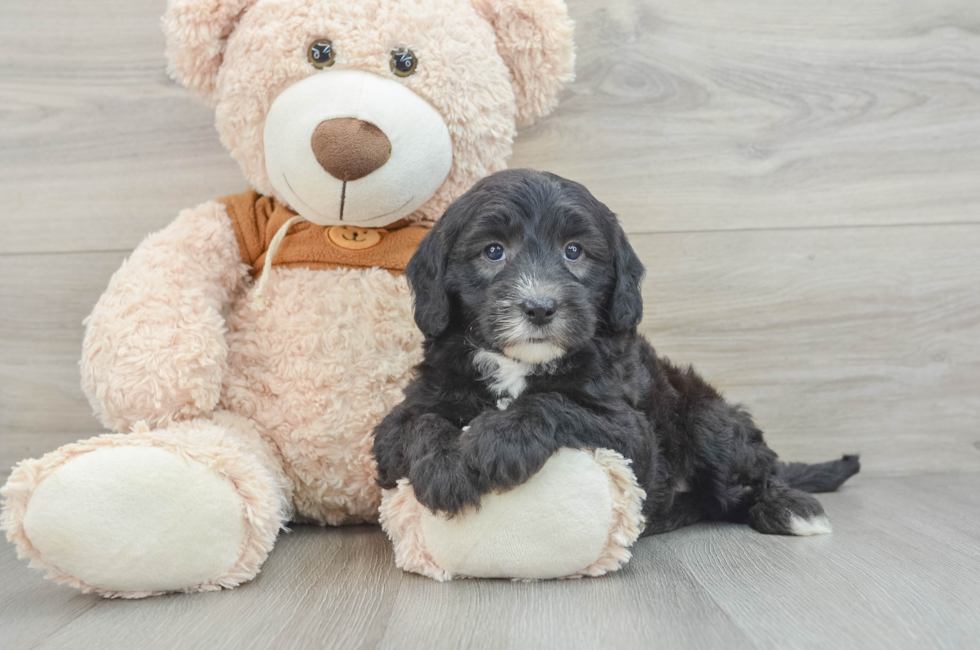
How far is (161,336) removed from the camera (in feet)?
5.72

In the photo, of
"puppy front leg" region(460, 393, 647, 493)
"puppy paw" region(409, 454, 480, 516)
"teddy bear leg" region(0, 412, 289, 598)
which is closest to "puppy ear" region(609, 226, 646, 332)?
"puppy front leg" region(460, 393, 647, 493)

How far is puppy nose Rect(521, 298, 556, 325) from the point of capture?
139 centimetres

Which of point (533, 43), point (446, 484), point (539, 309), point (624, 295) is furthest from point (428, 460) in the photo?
point (533, 43)

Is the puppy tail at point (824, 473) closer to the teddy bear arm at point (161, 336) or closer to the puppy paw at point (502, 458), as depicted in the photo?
the puppy paw at point (502, 458)

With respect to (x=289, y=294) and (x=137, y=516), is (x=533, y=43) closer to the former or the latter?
(x=289, y=294)

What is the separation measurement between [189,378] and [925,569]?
1.60 m

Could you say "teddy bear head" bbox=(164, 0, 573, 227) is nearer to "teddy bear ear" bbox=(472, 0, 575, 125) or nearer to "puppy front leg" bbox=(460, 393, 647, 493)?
"teddy bear ear" bbox=(472, 0, 575, 125)

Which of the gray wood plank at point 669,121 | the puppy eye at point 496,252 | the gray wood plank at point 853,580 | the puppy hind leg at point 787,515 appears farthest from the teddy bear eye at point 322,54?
the puppy hind leg at point 787,515

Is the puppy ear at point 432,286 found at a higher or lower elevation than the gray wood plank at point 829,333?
higher

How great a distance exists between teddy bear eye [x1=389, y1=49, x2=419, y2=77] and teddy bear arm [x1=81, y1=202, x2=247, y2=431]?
62cm

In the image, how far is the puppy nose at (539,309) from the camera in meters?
1.39

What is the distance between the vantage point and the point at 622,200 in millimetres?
2422

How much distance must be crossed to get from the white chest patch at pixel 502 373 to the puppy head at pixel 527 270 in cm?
4

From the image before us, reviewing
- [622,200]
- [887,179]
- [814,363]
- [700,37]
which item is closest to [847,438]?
[814,363]
